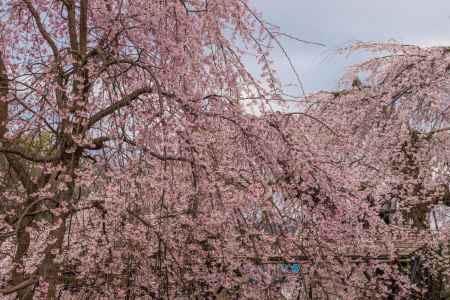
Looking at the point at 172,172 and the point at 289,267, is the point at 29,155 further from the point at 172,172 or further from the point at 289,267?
the point at 289,267

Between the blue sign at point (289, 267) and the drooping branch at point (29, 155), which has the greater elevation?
the drooping branch at point (29, 155)

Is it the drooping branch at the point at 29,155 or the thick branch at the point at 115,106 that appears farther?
the drooping branch at the point at 29,155

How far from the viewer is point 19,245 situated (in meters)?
4.85

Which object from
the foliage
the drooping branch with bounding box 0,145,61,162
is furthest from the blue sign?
the drooping branch with bounding box 0,145,61,162

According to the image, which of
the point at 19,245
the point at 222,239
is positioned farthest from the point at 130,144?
the point at 19,245

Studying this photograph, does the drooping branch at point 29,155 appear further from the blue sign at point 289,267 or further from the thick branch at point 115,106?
the blue sign at point 289,267

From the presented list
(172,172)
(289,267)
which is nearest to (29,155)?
(172,172)

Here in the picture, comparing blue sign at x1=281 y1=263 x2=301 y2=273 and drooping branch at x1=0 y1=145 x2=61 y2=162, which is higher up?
drooping branch at x1=0 y1=145 x2=61 y2=162

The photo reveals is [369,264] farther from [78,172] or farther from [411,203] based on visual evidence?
[78,172]

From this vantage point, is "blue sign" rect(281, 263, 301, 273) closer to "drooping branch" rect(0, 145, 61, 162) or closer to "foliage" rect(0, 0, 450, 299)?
"foliage" rect(0, 0, 450, 299)

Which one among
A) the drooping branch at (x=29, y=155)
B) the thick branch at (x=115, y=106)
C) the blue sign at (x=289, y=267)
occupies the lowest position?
the blue sign at (x=289, y=267)

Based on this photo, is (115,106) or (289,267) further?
(289,267)

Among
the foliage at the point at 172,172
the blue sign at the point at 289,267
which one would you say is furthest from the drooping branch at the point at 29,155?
the blue sign at the point at 289,267

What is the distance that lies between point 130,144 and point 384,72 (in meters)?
7.03
